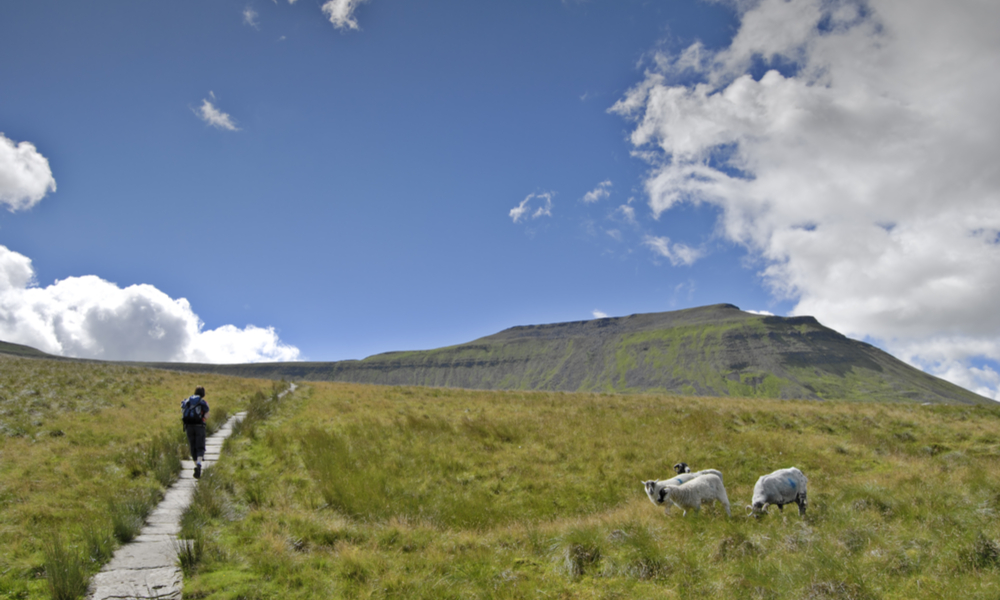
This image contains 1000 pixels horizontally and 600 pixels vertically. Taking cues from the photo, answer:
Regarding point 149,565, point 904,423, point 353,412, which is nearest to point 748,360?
point 904,423

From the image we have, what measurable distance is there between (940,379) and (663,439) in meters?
265

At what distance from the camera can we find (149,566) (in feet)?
21.4

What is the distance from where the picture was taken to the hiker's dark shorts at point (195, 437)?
1238 cm

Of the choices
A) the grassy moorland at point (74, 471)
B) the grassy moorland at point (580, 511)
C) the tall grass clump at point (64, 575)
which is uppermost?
the grassy moorland at point (74, 471)

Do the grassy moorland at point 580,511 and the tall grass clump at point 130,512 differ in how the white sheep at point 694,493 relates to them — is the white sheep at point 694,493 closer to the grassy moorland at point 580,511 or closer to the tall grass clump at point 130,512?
the grassy moorland at point 580,511

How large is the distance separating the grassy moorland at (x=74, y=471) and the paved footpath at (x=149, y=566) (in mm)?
228

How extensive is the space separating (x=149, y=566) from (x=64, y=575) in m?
1.04

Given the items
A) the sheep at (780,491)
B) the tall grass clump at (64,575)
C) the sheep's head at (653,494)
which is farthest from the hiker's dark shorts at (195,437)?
the sheep at (780,491)

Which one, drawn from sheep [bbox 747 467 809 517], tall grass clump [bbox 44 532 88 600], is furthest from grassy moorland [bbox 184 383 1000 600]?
tall grass clump [bbox 44 532 88 600]

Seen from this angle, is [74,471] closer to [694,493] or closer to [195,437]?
[195,437]

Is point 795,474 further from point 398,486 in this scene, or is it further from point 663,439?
point 398,486

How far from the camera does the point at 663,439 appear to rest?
1720cm

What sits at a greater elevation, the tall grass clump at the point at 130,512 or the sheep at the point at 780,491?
the tall grass clump at the point at 130,512

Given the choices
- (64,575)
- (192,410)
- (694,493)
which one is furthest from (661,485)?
(192,410)
